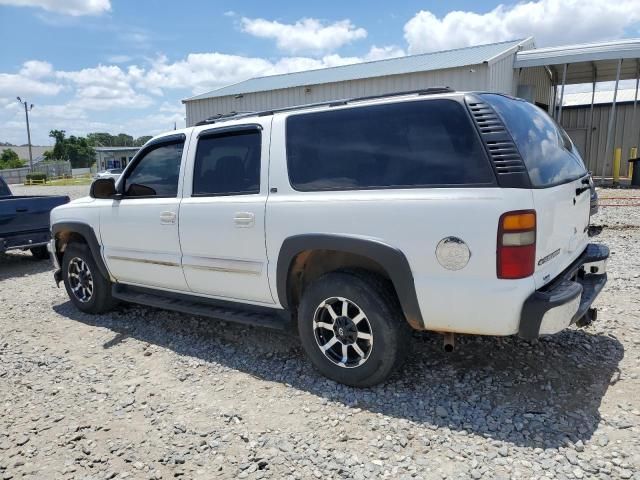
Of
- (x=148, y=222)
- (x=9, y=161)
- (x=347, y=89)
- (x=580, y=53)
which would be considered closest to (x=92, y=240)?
(x=148, y=222)

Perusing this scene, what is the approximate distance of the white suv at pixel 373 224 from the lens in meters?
2.71

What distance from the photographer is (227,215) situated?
3674 millimetres

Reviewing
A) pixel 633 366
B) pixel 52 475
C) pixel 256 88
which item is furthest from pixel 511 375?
pixel 256 88

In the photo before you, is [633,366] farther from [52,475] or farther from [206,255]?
[52,475]

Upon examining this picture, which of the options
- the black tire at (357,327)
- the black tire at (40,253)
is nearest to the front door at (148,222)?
the black tire at (357,327)

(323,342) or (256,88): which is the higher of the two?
(256,88)

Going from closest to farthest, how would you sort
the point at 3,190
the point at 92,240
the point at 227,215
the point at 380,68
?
the point at 227,215 < the point at 92,240 < the point at 3,190 < the point at 380,68

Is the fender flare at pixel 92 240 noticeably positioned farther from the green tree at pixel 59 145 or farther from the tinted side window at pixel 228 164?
the green tree at pixel 59 145

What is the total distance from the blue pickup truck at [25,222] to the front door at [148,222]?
3.69 metres

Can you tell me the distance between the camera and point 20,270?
791 centimetres

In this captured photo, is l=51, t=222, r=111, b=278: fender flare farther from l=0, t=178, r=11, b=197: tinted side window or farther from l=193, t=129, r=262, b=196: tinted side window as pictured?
l=0, t=178, r=11, b=197: tinted side window

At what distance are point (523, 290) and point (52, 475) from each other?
2794mm

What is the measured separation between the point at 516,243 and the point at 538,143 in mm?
844

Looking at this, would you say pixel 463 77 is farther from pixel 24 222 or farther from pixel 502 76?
pixel 24 222
